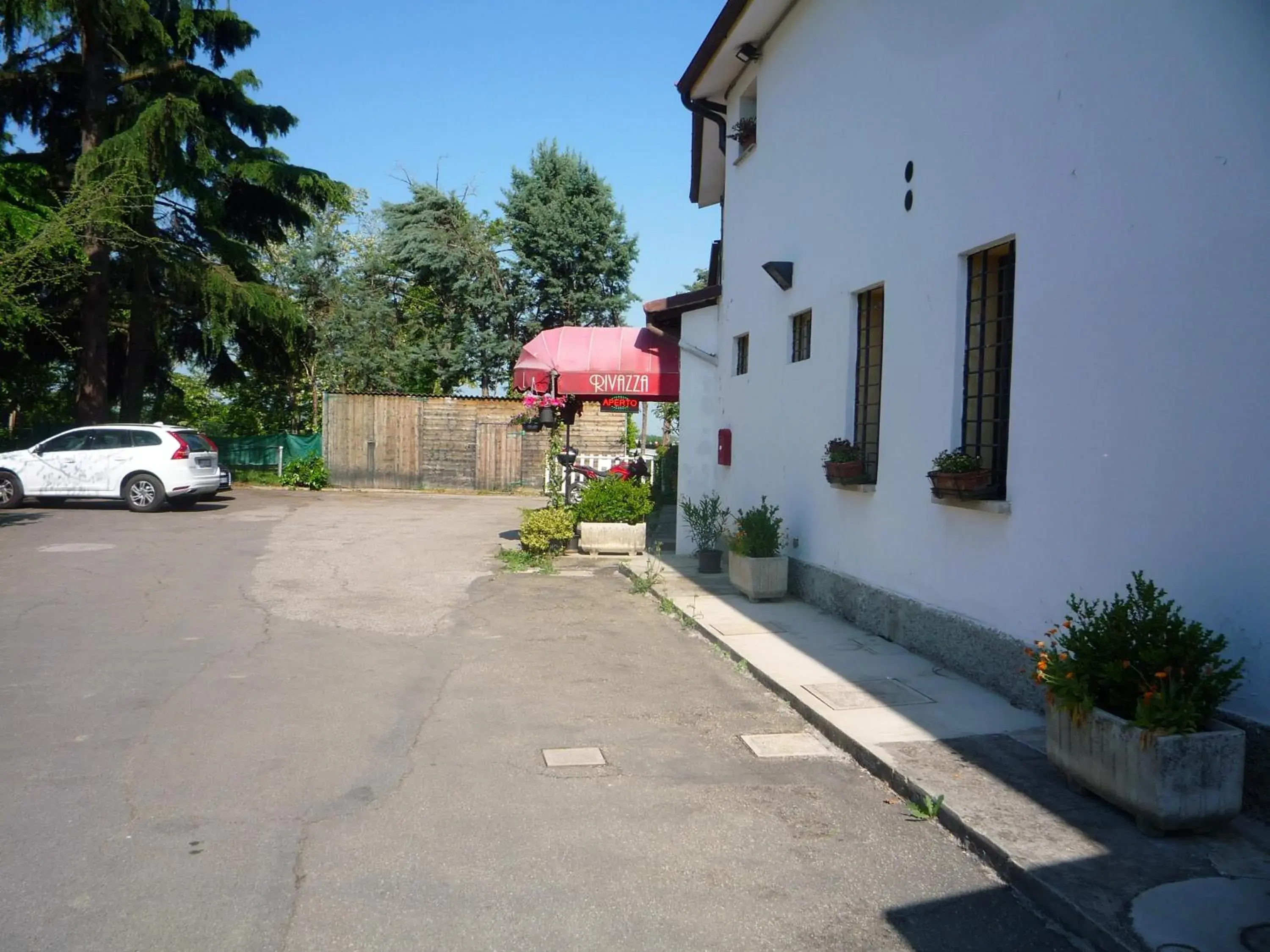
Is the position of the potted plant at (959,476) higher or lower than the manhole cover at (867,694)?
higher

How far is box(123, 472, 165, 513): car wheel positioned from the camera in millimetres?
18641

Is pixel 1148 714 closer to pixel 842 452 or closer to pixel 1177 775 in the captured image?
pixel 1177 775

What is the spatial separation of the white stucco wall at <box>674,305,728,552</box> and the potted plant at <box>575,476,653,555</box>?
24.4 inches

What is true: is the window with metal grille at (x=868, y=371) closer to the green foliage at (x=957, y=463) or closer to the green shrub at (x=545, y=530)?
the green foliage at (x=957, y=463)

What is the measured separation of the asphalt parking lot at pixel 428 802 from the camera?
351cm

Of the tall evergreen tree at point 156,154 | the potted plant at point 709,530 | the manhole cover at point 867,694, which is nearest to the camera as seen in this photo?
the manhole cover at point 867,694

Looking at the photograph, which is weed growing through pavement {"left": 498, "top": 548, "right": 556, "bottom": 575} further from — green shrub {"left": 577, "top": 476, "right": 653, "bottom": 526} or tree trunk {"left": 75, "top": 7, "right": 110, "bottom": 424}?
tree trunk {"left": 75, "top": 7, "right": 110, "bottom": 424}

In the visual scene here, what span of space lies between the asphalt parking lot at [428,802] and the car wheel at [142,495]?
9.96 metres

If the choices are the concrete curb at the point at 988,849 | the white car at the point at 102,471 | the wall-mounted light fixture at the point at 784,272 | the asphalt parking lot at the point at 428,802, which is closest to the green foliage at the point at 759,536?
the asphalt parking lot at the point at 428,802

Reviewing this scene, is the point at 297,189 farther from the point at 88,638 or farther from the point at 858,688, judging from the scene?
the point at 858,688

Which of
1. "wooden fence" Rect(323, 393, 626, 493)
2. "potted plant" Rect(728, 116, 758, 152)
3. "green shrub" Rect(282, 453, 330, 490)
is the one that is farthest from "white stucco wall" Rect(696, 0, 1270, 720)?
"green shrub" Rect(282, 453, 330, 490)

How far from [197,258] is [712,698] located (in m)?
20.7

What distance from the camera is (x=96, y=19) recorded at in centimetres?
2150

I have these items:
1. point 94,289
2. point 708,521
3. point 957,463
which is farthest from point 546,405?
point 94,289
